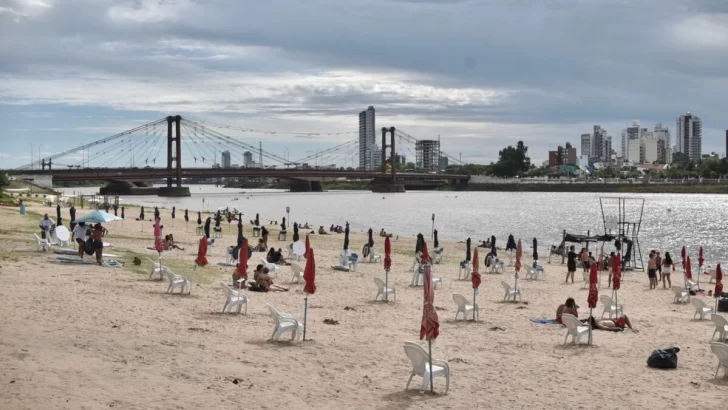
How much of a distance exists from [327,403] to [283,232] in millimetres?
26434

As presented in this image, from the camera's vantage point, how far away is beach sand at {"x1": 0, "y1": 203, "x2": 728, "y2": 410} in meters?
8.67

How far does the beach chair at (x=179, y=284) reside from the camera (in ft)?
50.1

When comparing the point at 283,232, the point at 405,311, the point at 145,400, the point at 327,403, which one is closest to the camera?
the point at 145,400

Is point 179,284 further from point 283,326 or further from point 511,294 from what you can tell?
point 511,294

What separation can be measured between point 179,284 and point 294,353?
501 centimetres

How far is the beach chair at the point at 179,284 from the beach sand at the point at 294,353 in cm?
17

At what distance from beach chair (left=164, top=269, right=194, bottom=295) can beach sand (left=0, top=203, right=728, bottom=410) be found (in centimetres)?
17

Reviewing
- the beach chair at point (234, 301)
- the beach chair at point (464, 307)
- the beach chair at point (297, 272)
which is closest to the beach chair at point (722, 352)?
the beach chair at point (464, 307)

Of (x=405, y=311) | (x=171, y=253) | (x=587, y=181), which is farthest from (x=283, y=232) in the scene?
(x=587, y=181)

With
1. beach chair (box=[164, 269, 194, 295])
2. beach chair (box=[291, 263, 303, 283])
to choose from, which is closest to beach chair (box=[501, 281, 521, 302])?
beach chair (box=[291, 263, 303, 283])

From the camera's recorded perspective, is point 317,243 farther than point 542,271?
Yes

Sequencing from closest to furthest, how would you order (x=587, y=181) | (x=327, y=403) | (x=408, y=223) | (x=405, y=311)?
(x=327, y=403), (x=405, y=311), (x=408, y=223), (x=587, y=181)

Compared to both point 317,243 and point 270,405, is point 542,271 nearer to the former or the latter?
point 317,243

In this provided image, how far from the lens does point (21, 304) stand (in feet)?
39.4
